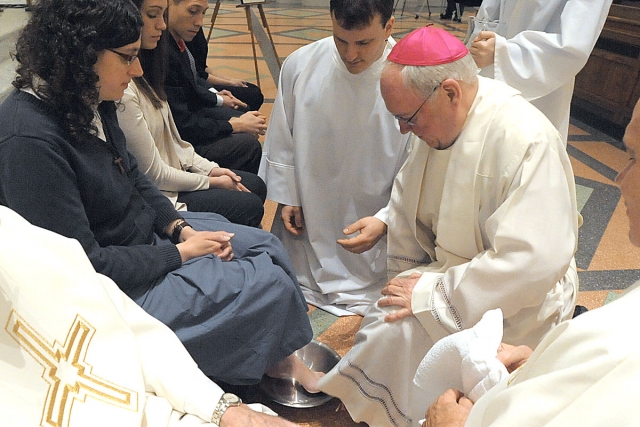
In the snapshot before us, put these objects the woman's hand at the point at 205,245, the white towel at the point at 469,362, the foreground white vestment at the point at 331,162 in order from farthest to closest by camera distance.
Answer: the foreground white vestment at the point at 331,162 → the woman's hand at the point at 205,245 → the white towel at the point at 469,362

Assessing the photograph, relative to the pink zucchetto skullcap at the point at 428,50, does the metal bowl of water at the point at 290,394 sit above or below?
below

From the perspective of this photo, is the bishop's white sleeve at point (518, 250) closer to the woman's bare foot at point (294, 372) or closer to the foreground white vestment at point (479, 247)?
the foreground white vestment at point (479, 247)

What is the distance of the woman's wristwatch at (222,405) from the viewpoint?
1254 mm

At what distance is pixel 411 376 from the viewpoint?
5.68 ft

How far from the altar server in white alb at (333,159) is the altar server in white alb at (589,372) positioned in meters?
1.38

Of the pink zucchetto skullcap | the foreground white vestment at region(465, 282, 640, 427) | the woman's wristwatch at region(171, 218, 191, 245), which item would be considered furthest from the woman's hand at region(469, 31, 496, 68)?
the foreground white vestment at region(465, 282, 640, 427)

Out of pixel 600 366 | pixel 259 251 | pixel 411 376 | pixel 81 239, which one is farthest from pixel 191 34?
pixel 600 366

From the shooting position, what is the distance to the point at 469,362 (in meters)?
1.20

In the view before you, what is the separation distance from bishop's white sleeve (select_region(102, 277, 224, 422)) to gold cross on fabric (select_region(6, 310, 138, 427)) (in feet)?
0.39

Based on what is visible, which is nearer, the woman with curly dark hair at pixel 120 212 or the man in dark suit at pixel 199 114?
the woman with curly dark hair at pixel 120 212

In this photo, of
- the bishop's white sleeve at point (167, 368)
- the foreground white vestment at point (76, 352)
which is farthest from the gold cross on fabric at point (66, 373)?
the bishop's white sleeve at point (167, 368)

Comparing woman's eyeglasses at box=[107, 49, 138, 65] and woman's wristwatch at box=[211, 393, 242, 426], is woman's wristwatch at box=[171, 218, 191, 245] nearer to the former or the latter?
woman's eyeglasses at box=[107, 49, 138, 65]

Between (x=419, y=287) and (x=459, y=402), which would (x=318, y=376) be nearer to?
(x=419, y=287)

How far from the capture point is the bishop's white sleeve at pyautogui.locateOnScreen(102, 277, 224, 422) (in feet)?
4.06
